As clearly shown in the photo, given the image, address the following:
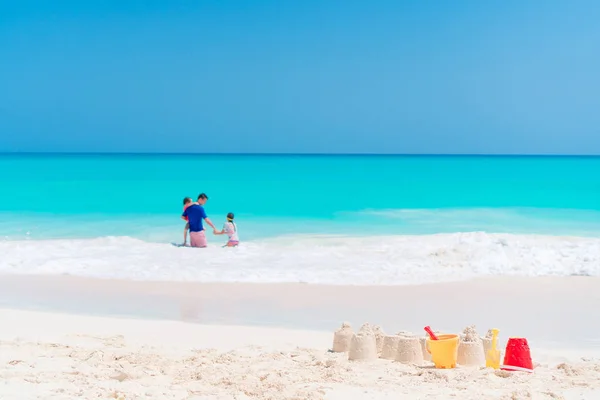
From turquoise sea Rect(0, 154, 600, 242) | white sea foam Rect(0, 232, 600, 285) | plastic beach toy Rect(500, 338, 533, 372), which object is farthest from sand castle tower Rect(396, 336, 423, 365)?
turquoise sea Rect(0, 154, 600, 242)

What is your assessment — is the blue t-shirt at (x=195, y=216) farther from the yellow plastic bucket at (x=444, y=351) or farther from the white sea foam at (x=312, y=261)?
the yellow plastic bucket at (x=444, y=351)

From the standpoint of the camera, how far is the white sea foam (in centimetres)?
1043

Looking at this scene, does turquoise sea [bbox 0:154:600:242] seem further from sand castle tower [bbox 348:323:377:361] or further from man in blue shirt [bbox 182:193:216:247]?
sand castle tower [bbox 348:323:377:361]

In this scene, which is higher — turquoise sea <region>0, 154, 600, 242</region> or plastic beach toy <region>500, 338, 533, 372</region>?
turquoise sea <region>0, 154, 600, 242</region>

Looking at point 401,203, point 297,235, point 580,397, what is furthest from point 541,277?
point 401,203

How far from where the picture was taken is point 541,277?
34.2 feet

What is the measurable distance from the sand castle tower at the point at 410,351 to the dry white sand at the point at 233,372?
0.11m

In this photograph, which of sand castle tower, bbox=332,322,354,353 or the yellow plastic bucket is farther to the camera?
sand castle tower, bbox=332,322,354,353

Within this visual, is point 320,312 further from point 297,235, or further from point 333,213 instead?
point 333,213

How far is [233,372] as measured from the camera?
5176 millimetres

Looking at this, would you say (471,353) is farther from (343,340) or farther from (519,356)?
(343,340)

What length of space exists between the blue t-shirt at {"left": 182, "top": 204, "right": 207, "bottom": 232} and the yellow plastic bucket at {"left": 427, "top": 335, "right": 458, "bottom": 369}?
835cm

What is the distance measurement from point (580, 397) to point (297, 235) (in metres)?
13.7

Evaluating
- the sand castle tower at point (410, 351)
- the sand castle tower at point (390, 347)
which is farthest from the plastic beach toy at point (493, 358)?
the sand castle tower at point (390, 347)
